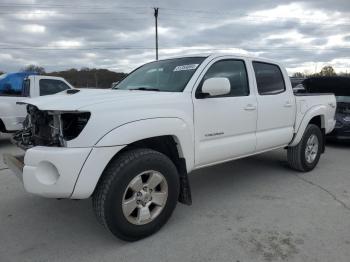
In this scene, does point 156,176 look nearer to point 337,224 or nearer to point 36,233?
point 36,233

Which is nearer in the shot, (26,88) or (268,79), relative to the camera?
(268,79)

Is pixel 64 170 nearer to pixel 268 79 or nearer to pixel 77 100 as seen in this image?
pixel 77 100

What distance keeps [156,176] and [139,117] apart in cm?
60

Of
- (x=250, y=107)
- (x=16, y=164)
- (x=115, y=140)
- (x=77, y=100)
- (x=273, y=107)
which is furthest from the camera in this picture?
(x=273, y=107)

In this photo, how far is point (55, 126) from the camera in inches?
123

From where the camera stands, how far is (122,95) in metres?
3.49

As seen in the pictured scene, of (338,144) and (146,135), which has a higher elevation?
(146,135)

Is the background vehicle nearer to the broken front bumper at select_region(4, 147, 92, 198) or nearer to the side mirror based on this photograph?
the side mirror

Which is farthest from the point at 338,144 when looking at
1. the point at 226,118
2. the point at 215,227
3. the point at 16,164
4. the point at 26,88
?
the point at 26,88

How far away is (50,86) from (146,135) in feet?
22.4

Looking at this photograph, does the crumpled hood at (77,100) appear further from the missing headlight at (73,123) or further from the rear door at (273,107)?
the rear door at (273,107)

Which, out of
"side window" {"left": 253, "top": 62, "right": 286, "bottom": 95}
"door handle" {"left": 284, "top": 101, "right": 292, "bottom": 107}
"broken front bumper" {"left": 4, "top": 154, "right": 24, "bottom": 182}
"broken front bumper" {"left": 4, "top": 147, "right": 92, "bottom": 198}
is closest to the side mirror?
"side window" {"left": 253, "top": 62, "right": 286, "bottom": 95}

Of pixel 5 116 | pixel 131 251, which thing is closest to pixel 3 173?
pixel 5 116

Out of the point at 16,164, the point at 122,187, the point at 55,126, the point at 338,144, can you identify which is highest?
the point at 55,126
